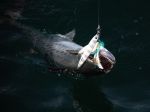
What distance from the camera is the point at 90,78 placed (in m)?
10.2

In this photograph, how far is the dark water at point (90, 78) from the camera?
941 centimetres

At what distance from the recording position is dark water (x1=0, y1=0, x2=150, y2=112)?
941 centimetres

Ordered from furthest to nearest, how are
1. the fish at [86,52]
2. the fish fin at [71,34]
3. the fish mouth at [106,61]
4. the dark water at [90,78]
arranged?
the fish fin at [71,34], the dark water at [90,78], the fish at [86,52], the fish mouth at [106,61]

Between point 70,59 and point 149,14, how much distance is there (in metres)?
4.54

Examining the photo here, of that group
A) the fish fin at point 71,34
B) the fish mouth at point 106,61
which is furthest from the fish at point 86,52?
the fish fin at point 71,34

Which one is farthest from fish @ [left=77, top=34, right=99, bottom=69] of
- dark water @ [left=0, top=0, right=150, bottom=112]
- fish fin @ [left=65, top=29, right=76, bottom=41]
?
fish fin @ [left=65, top=29, right=76, bottom=41]

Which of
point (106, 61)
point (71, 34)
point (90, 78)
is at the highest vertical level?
point (106, 61)

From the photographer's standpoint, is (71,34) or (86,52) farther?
(71,34)

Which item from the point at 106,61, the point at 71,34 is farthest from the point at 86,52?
the point at 71,34

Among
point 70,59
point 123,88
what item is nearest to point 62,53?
point 70,59

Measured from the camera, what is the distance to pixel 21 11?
44.1 feet

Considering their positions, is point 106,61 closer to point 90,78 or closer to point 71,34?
point 90,78

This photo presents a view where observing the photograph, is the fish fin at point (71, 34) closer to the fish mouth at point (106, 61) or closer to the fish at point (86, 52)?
the fish at point (86, 52)

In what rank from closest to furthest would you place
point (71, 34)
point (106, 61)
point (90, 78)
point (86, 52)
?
point (106, 61)
point (86, 52)
point (90, 78)
point (71, 34)
